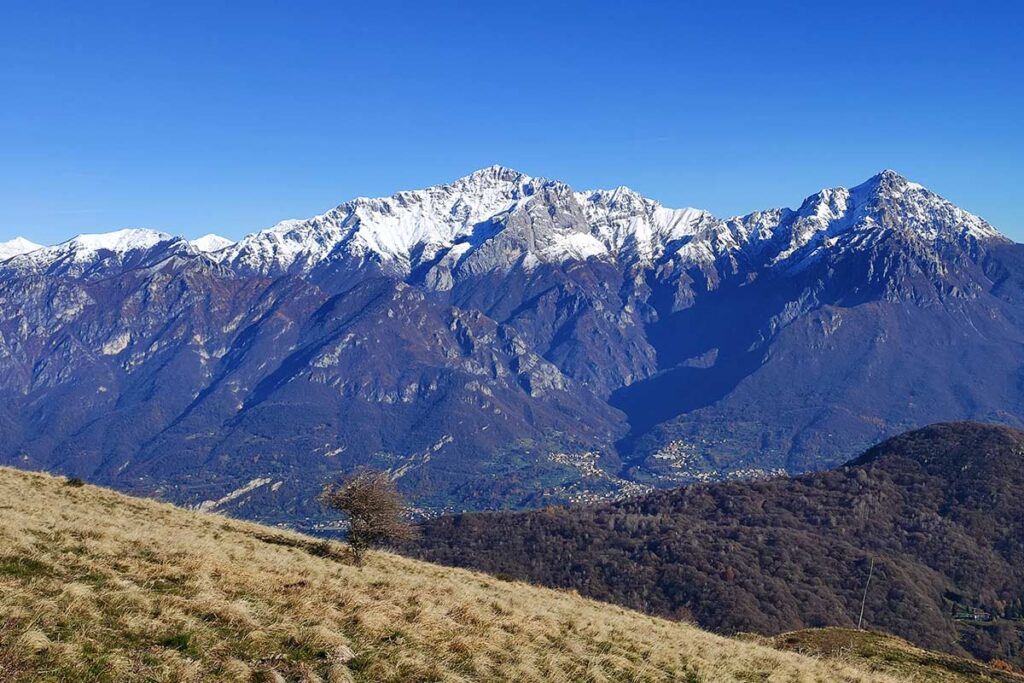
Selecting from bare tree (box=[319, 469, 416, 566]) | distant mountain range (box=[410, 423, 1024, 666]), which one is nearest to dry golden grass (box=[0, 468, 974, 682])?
bare tree (box=[319, 469, 416, 566])

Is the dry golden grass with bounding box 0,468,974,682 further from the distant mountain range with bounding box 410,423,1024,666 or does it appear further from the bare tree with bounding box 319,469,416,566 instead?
the distant mountain range with bounding box 410,423,1024,666

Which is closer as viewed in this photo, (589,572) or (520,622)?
(520,622)

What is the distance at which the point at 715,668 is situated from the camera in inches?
1136

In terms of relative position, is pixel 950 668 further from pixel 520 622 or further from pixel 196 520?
pixel 196 520

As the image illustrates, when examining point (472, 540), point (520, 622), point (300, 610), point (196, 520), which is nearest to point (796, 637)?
point (520, 622)

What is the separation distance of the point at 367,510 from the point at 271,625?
23.2 m

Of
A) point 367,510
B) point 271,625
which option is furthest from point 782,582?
point 271,625

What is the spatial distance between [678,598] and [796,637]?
11776 cm

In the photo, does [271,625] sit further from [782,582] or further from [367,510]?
[782,582]

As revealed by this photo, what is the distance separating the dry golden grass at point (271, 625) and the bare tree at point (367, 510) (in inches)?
195

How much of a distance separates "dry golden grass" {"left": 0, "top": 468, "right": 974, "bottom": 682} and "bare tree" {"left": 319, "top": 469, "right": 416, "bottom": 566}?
4.95 meters

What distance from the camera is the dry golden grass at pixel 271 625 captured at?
19.0 meters

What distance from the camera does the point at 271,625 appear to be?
22.7 meters

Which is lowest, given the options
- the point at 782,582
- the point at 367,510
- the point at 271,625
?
the point at 782,582
